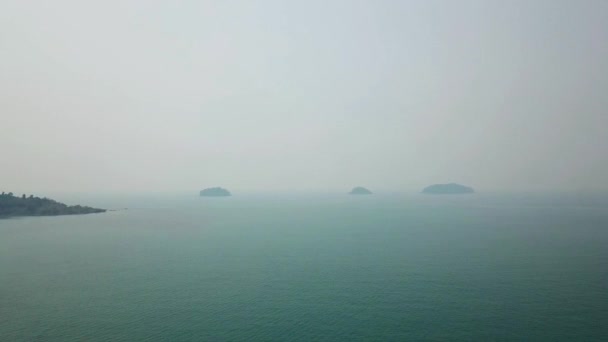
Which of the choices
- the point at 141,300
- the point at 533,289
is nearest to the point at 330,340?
the point at 141,300

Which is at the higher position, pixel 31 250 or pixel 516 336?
pixel 31 250

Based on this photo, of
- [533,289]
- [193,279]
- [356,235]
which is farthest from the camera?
[356,235]

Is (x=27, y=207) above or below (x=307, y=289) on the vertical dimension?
above

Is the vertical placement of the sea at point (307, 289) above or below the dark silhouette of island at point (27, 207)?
below

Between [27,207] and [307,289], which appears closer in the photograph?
[307,289]

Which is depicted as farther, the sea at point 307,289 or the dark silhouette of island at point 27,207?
the dark silhouette of island at point 27,207

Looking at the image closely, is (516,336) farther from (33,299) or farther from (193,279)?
(33,299)

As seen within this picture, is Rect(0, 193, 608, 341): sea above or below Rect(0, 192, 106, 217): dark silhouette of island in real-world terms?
below

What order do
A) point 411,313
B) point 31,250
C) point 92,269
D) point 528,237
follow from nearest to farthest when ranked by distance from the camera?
point 411,313 < point 92,269 < point 31,250 < point 528,237
